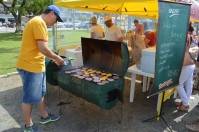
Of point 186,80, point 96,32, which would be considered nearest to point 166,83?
point 186,80

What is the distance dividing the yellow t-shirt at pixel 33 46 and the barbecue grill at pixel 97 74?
80 centimetres

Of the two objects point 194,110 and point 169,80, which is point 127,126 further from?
point 194,110

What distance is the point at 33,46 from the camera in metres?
4.06

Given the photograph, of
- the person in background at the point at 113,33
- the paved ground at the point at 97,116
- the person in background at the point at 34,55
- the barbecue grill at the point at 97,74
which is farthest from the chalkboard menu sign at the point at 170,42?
the person in background at the point at 113,33

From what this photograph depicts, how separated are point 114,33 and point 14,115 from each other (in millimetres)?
3732

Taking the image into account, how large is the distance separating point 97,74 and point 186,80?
66.4 inches

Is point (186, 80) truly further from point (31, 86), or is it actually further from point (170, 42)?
point (31, 86)

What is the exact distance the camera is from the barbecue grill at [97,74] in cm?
436

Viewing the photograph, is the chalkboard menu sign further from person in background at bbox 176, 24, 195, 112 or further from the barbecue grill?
the barbecue grill

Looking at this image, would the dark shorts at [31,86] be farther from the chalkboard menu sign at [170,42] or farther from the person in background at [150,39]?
the person in background at [150,39]

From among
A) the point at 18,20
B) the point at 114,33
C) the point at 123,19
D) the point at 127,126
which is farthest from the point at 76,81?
the point at 18,20

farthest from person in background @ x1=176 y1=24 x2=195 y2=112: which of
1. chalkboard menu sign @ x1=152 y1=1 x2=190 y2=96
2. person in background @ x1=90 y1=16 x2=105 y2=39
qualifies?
person in background @ x1=90 y1=16 x2=105 y2=39

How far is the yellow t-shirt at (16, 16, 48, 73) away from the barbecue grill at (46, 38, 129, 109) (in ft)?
2.62

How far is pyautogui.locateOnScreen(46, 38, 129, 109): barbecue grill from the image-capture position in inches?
172
